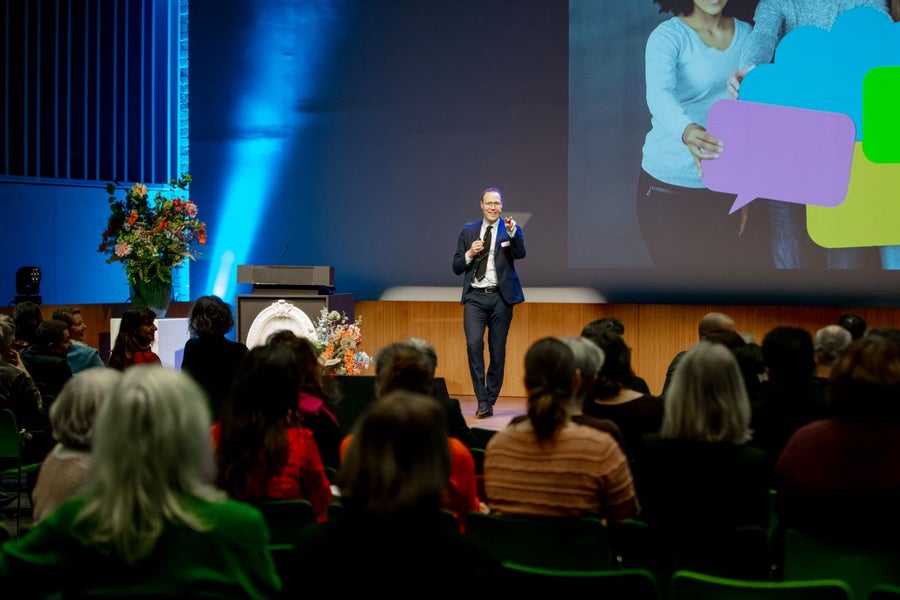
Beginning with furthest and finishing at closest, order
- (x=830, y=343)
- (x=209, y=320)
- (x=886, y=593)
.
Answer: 1. (x=209, y=320)
2. (x=830, y=343)
3. (x=886, y=593)

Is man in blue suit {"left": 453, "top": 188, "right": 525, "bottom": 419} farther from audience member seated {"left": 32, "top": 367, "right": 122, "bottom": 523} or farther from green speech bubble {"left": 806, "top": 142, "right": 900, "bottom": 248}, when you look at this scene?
audience member seated {"left": 32, "top": 367, "right": 122, "bottom": 523}

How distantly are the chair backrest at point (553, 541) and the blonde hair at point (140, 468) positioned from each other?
2.92ft

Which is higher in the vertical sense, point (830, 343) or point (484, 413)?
point (830, 343)

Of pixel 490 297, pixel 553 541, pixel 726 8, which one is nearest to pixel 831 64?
pixel 726 8

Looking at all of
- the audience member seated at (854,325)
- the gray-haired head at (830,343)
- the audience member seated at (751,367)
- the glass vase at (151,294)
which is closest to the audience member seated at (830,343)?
the gray-haired head at (830,343)

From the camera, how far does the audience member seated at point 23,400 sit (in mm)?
4520

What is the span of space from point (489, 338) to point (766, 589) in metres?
5.31

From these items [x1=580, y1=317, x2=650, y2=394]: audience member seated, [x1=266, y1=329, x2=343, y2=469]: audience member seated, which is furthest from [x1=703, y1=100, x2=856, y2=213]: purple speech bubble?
[x1=266, y1=329, x2=343, y2=469]: audience member seated

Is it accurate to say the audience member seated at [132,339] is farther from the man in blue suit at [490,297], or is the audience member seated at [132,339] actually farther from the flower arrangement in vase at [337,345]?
the man in blue suit at [490,297]

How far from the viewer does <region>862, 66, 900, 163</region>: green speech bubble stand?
6.91 metres

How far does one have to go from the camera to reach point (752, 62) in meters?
7.38

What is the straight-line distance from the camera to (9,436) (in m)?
4.30

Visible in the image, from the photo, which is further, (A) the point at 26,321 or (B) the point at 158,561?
(A) the point at 26,321

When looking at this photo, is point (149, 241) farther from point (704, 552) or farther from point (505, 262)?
point (704, 552)
